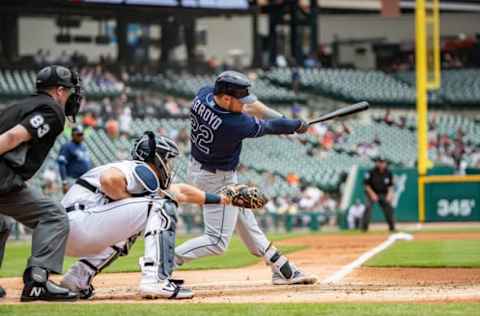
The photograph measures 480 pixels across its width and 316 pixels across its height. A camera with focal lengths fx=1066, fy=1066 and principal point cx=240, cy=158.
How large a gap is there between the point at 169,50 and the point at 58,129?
2655cm

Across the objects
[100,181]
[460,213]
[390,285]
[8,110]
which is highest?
[8,110]

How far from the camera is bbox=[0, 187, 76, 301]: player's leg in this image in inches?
276

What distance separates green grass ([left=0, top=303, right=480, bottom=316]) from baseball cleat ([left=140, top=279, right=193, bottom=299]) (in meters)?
0.38

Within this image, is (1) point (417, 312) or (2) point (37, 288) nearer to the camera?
(1) point (417, 312)

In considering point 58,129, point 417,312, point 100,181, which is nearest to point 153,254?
point 100,181

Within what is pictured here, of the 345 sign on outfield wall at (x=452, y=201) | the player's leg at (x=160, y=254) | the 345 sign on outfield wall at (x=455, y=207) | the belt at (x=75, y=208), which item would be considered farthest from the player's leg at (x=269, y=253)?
the 345 sign on outfield wall at (x=455, y=207)

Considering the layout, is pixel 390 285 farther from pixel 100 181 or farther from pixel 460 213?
pixel 460 213

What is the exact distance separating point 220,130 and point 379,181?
12573 millimetres

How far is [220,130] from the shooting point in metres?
8.17

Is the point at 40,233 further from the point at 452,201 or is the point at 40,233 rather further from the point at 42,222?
the point at 452,201

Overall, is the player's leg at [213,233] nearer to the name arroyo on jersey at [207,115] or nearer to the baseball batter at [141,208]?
the name arroyo on jersey at [207,115]

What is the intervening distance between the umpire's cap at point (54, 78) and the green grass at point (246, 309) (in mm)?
1464

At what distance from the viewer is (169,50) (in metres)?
33.2

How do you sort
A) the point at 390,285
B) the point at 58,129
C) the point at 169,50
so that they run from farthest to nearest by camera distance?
the point at 169,50 → the point at 390,285 → the point at 58,129
